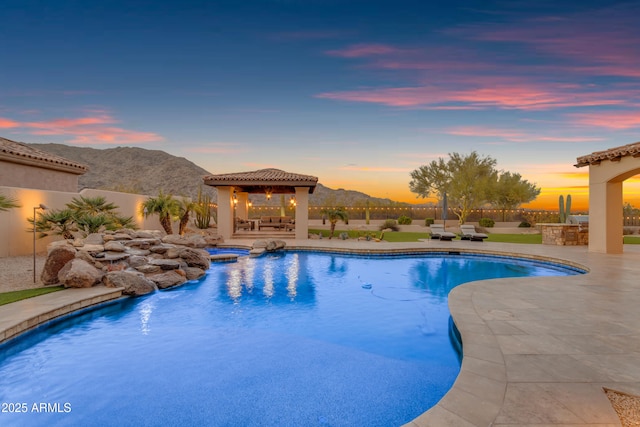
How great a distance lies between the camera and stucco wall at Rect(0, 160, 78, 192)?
1294 centimetres

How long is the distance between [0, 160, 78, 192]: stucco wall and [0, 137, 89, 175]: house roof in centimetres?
21

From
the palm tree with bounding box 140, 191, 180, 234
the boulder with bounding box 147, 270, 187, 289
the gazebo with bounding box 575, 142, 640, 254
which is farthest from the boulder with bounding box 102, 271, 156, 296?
the gazebo with bounding box 575, 142, 640, 254

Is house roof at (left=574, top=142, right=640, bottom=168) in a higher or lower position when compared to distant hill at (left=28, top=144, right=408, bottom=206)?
lower

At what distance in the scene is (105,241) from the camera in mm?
9844

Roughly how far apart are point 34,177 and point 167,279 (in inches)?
431

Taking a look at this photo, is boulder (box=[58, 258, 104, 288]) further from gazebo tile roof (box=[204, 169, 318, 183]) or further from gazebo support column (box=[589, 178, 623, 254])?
gazebo support column (box=[589, 178, 623, 254])

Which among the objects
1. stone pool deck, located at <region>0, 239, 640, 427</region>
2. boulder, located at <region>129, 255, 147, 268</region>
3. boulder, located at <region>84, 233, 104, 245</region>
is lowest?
stone pool deck, located at <region>0, 239, 640, 427</region>

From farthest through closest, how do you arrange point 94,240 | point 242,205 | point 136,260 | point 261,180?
point 242,205 → point 261,180 → point 94,240 → point 136,260

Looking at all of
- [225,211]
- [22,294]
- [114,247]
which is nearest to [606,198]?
[114,247]

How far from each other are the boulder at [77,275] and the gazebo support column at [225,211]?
1028 cm

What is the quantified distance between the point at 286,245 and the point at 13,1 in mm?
13952

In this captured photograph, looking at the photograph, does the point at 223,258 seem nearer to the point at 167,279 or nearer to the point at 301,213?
the point at 167,279

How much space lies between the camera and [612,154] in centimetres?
1095

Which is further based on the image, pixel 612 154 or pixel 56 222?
pixel 612 154
